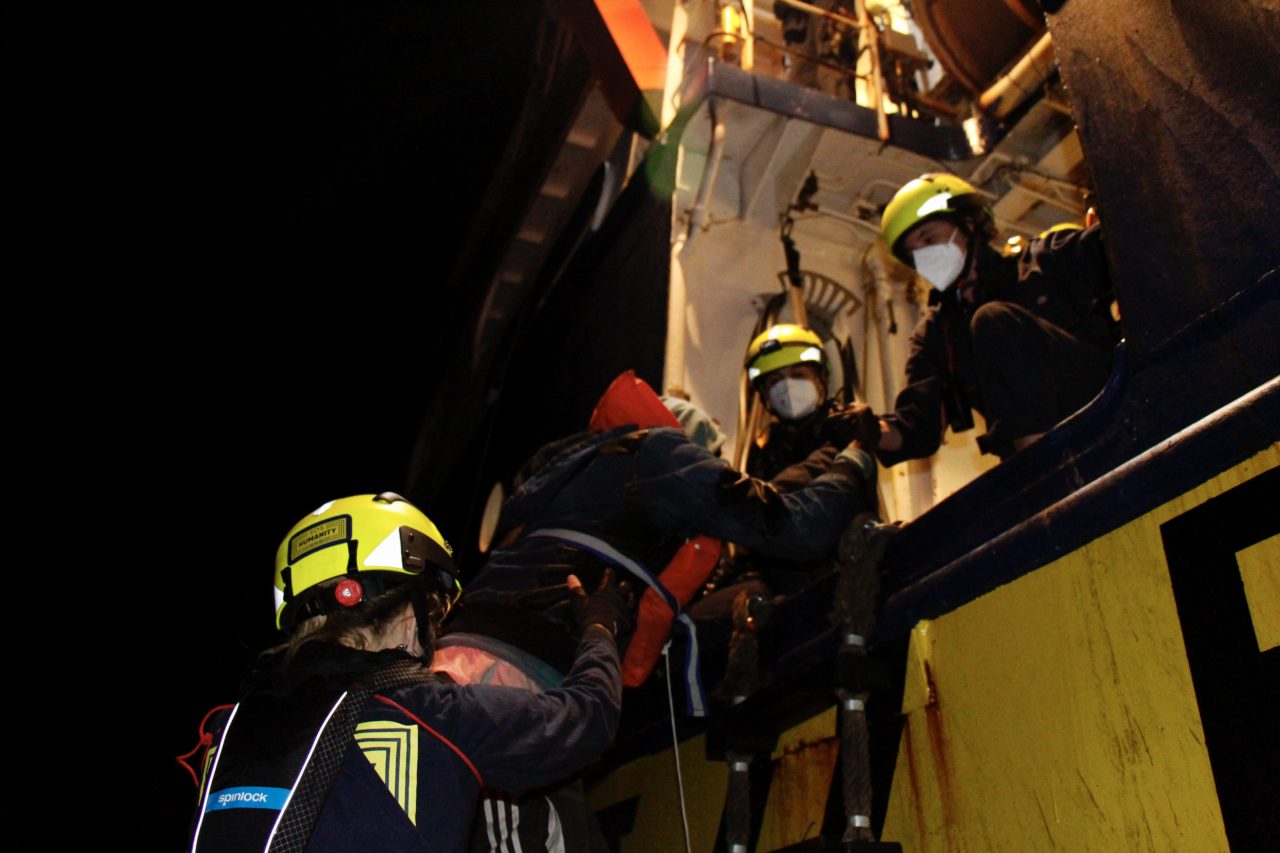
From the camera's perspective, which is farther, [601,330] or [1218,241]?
[601,330]

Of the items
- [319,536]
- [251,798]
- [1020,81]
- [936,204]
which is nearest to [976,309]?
[936,204]

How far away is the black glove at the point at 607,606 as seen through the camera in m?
3.10

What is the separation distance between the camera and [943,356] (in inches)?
172

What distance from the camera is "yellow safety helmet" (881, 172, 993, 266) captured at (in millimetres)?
4051

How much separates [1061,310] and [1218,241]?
47.9 inches

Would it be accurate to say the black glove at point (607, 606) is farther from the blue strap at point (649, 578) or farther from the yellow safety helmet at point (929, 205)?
the yellow safety helmet at point (929, 205)

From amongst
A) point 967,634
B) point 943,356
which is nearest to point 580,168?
point 943,356

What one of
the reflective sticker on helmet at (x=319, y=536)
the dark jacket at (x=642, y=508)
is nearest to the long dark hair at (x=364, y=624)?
the reflective sticker on helmet at (x=319, y=536)

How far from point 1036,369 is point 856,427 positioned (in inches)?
34.6

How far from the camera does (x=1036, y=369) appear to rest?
3449 millimetres

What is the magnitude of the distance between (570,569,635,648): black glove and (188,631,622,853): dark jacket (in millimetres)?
544

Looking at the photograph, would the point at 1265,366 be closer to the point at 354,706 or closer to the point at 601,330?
the point at 354,706

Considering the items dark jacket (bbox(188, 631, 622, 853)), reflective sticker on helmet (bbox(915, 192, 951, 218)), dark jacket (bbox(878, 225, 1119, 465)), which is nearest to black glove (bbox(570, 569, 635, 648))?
dark jacket (bbox(188, 631, 622, 853))

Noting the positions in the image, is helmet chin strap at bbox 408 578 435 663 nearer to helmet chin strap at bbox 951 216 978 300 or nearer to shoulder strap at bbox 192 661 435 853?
shoulder strap at bbox 192 661 435 853
